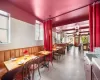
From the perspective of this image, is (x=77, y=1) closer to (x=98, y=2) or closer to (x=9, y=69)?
(x=98, y=2)

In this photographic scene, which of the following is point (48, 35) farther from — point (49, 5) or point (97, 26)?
point (97, 26)

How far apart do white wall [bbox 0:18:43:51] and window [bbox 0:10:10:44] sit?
163 millimetres

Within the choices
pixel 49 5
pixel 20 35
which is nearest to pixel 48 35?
pixel 20 35

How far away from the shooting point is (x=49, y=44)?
6289 millimetres

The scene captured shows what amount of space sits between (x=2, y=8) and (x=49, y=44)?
365 centimetres

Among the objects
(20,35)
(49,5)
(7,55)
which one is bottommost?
(7,55)

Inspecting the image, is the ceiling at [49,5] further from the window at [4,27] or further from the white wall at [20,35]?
the white wall at [20,35]

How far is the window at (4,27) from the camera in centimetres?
365

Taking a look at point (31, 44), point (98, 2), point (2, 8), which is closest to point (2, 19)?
point (2, 8)

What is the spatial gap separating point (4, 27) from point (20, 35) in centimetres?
87

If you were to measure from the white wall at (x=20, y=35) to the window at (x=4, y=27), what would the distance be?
0.53 feet

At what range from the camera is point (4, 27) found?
376 centimetres

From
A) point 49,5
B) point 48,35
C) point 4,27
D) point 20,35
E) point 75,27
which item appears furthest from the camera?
point 75,27

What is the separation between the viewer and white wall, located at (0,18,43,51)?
3.94 metres
